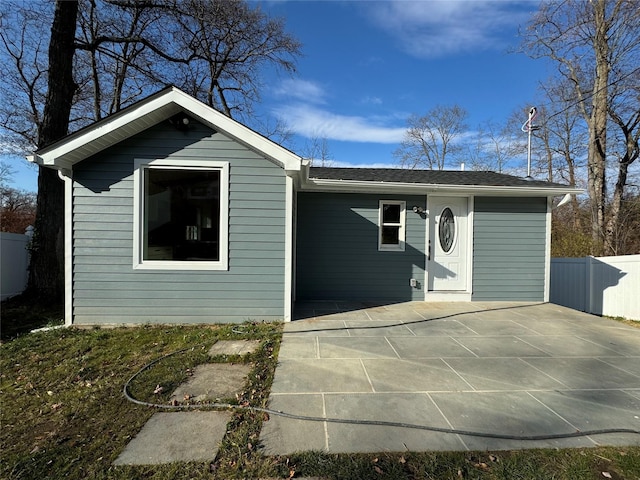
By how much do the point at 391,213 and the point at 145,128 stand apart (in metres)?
5.04

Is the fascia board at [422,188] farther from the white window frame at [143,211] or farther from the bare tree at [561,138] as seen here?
the bare tree at [561,138]

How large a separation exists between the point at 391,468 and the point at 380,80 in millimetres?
12155

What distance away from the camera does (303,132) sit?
20.1 m

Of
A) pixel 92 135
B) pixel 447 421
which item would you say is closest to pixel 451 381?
pixel 447 421

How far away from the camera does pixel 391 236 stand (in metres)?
7.10

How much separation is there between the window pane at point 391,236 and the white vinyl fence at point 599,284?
4856 mm

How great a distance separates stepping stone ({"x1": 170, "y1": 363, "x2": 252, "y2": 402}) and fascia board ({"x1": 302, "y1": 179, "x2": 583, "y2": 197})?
405cm

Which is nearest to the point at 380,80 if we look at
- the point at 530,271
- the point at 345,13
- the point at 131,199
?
the point at 345,13

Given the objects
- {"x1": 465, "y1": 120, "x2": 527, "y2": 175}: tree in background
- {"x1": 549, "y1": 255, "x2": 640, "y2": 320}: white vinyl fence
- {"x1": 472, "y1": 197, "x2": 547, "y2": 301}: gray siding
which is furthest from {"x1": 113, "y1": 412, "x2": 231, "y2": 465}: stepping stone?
{"x1": 465, "y1": 120, "x2": 527, "y2": 175}: tree in background

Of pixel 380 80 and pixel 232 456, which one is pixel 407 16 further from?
pixel 232 456

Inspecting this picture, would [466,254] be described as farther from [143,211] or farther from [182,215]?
[143,211]

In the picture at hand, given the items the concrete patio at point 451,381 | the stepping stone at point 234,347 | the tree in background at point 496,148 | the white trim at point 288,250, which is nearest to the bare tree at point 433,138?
the tree in background at point 496,148

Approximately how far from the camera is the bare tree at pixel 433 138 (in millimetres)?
22375

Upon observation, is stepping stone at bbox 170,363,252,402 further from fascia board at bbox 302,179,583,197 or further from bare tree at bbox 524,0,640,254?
bare tree at bbox 524,0,640,254
